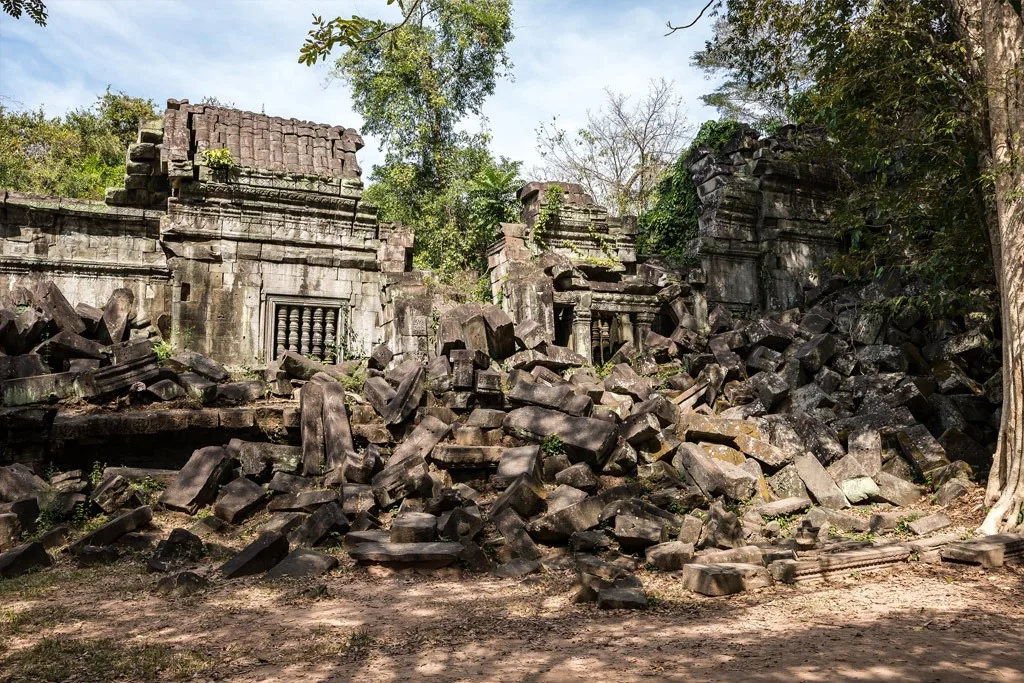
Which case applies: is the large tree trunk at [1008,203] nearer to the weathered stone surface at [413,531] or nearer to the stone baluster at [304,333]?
the weathered stone surface at [413,531]

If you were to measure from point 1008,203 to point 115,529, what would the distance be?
313 inches

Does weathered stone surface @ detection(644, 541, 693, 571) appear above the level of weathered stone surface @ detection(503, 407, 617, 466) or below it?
below

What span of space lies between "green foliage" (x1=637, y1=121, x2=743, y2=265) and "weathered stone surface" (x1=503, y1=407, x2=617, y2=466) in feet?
26.5

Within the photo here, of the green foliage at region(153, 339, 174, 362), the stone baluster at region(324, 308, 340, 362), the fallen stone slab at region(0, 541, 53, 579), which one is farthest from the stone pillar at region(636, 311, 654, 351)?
the fallen stone slab at region(0, 541, 53, 579)

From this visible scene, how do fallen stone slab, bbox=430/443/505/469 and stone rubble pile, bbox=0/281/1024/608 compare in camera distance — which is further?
fallen stone slab, bbox=430/443/505/469

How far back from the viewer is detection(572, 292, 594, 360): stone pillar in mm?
11312

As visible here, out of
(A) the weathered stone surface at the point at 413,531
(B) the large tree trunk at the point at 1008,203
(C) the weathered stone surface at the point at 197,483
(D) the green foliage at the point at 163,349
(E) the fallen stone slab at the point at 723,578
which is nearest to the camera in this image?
(E) the fallen stone slab at the point at 723,578

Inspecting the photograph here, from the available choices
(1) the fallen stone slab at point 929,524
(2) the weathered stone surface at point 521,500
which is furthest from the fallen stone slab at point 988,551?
(2) the weathered stone surface at point 521,500

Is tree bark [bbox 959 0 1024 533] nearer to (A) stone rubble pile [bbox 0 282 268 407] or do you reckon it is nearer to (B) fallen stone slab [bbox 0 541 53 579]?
(B) fallen stone slab [bbox 0 541 53 579]

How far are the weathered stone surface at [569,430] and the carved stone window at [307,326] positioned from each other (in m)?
5.28

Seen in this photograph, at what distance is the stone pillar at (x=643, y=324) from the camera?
473 inches

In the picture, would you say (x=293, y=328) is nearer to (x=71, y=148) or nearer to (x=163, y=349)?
(x=163, y=349)

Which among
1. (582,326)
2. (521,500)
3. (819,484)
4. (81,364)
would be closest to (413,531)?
Answer: (521,500)

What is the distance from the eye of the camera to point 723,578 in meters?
4.50
